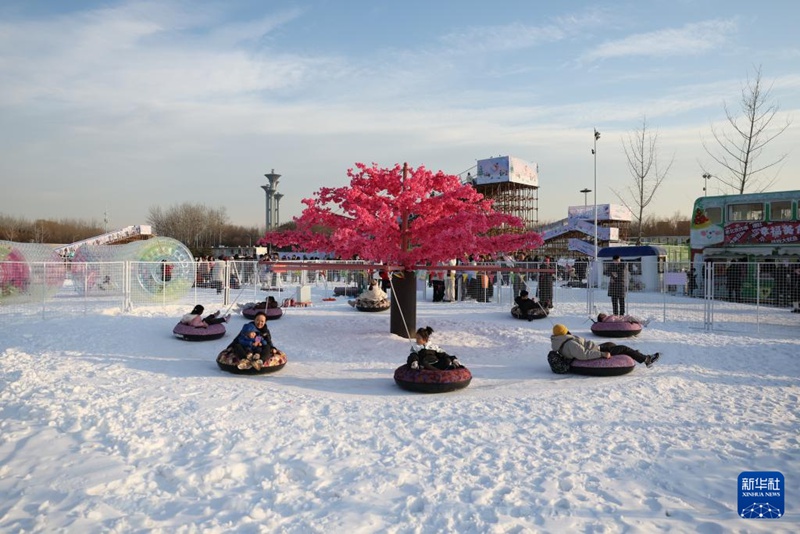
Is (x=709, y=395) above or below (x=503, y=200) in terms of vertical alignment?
below

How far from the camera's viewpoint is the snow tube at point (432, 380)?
8805 mm

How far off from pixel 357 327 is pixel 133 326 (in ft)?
20.0

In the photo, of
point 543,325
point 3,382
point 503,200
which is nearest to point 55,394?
point 3,382

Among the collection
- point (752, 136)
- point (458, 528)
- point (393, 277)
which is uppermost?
point (752, 136)

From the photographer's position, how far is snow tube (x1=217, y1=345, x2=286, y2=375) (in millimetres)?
Answer: 10156

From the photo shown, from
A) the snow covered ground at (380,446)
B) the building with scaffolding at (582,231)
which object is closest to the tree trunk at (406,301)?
the snow covered ground at (380,446)

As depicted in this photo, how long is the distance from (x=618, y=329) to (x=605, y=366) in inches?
175

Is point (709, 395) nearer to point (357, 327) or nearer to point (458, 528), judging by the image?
point (458, 528)

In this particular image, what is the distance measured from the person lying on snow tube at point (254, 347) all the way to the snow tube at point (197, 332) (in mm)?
3251

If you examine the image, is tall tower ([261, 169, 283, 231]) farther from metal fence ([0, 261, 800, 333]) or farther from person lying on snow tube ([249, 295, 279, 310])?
person lying on snow tube ([249, 295, 279, 310])

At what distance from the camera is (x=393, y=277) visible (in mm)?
14023

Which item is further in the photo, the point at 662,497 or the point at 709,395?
the point at 709,395

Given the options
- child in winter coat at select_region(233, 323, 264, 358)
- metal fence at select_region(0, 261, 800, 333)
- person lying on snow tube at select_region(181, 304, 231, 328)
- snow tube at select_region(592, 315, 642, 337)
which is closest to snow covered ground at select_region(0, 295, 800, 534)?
child in winter coat at select_region(233, 323, 264, 358)

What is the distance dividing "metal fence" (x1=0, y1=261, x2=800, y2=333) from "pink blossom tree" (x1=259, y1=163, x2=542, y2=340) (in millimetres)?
983
